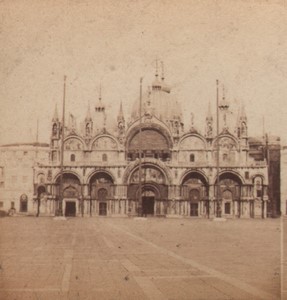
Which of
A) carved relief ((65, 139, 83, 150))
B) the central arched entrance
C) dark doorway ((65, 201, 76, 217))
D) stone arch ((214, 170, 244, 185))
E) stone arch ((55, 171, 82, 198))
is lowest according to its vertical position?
dark doorway ((65, 201, 76, 217))

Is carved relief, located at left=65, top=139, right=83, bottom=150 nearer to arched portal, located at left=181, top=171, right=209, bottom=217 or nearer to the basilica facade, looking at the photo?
the basilica facade

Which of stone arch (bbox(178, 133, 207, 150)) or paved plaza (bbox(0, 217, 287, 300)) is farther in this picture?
stone arch (bbox(178, 133, 207, 150))

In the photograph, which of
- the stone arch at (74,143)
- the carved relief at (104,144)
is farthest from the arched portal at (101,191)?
the stone arch at (74,143)

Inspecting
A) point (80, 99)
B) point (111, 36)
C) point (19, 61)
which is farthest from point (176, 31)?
point (80, 99)

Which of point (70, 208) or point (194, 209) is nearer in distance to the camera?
point (194, 209)

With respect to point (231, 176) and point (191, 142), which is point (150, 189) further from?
point (231, 176)

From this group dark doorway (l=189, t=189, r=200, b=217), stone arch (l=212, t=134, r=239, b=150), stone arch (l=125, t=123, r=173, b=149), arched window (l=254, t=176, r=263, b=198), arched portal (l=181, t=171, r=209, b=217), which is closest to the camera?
arched window (l=254, t=176, r=263, b=198)

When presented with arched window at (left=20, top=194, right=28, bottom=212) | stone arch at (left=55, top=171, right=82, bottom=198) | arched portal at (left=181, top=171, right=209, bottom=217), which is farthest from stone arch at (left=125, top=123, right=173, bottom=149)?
arched window at (left=20, top=194, right=28, bottom=212)

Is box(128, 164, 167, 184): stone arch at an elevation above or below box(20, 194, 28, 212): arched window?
above

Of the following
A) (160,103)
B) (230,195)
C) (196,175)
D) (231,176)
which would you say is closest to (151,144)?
(196,175)
